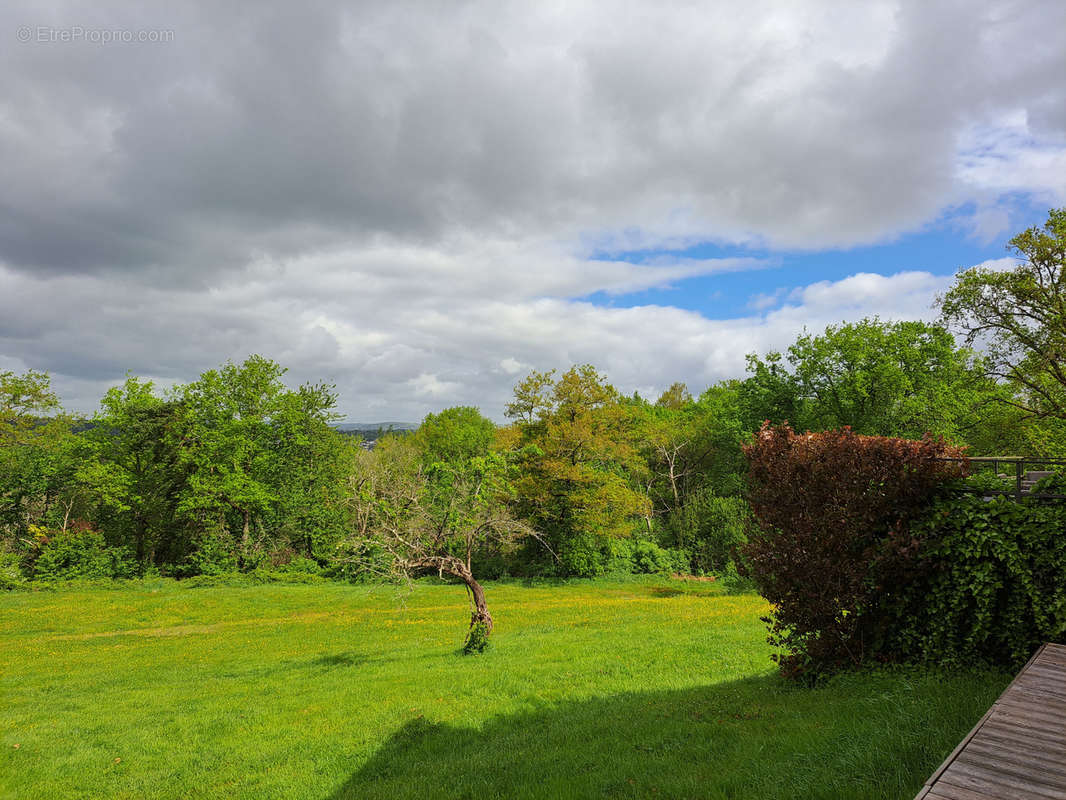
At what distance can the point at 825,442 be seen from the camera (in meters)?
9.10

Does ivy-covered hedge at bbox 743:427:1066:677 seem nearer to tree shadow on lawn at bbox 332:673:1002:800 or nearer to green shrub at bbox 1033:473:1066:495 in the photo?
green shrub at bbox 1033:473:1066:495

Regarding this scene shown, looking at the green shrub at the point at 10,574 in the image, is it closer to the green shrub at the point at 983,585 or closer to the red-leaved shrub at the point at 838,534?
the red-leaved shrub at the point at 838,534

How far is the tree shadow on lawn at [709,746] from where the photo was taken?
17.9 ft

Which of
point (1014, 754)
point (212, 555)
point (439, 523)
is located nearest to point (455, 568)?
point (439, 523)

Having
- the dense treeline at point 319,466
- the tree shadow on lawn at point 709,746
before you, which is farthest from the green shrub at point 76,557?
the tree shadow on lawn at point 709,746

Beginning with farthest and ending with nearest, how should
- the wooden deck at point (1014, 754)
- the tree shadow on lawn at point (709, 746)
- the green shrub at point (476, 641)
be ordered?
1. the green shrub at point (476, 641)
2. the tree shadow on lawn at point (709, 746)
3. the wooden deck at point (1014, 754)

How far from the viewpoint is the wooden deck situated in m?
3.19

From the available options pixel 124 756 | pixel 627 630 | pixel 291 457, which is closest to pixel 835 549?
pixel 627 630

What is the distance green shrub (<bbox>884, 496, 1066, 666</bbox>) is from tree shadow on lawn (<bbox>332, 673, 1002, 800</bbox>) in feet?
2.09

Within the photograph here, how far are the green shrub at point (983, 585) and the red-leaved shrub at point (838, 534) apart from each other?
1.04ft

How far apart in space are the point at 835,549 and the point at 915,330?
37410mm

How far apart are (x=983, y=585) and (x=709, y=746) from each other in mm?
4533

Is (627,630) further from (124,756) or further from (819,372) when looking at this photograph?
(819,372)

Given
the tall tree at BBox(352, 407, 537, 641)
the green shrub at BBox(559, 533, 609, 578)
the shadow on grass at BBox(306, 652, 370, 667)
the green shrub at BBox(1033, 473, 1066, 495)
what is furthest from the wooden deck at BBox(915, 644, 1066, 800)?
the green shrub at BBox(559, 533, 609, 578)
